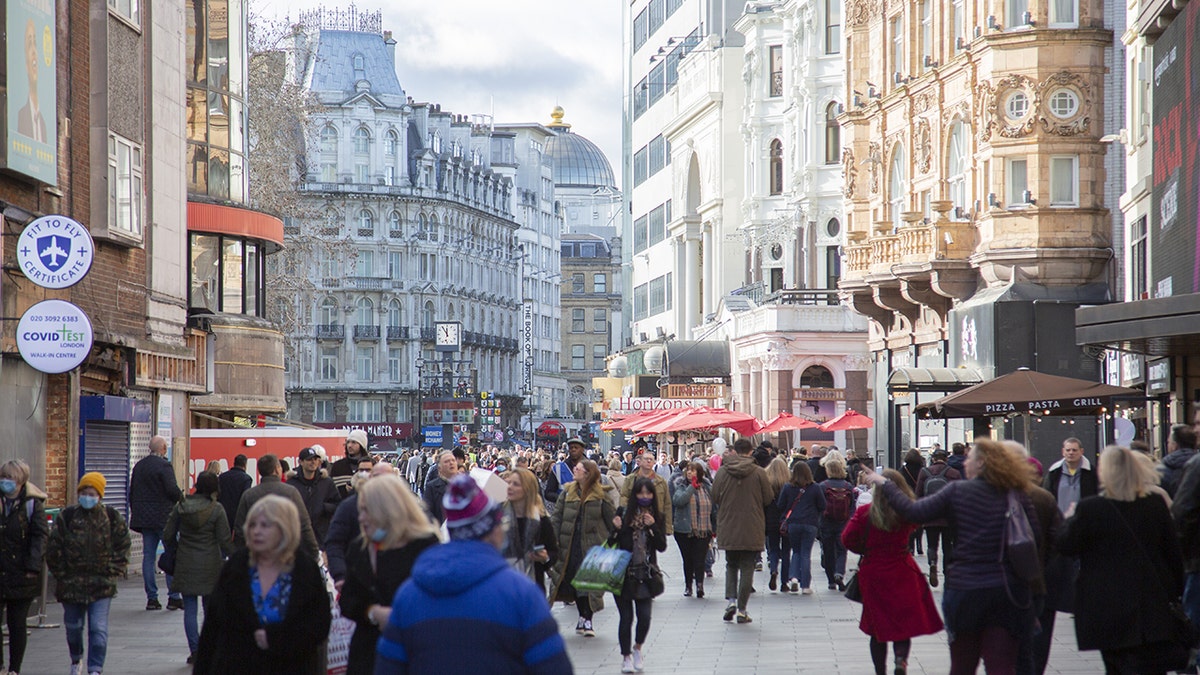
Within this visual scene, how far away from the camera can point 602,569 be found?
13.3 m

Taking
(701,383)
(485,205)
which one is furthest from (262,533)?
(485,205)

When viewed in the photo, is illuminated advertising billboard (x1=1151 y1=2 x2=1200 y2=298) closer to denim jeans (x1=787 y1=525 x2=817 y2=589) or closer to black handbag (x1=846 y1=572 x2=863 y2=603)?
denim jeans (x1=787 y1=525 x2=817 y2=589)

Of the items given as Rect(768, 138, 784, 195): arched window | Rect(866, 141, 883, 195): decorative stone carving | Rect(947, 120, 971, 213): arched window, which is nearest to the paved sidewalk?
Rect(947, 120, 971, 213): arched window

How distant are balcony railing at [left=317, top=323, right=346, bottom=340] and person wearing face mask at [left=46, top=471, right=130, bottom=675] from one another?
98.3 m

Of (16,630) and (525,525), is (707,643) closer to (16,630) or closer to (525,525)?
(525,525)

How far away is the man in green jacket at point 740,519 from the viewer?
1777 centimetres

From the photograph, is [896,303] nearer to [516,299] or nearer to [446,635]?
[446,635]

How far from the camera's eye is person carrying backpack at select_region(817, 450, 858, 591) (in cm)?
2116

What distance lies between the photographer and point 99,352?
22.5 metres

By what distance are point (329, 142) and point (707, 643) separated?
94.2 metres

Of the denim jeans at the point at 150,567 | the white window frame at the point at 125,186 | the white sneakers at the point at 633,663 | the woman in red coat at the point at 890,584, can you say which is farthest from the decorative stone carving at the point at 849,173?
the woman in red coat at the point at 890,584

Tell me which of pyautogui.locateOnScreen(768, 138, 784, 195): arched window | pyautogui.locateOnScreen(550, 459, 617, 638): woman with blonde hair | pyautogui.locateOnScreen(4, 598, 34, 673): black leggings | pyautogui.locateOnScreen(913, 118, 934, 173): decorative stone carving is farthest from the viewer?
pyautogui.locateOnScreen(768, 138, 784, 195): arched window

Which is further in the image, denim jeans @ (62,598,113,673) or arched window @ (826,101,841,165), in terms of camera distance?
arched window @ (826,101,841,165)

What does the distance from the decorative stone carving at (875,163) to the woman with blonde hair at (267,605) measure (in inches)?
1338
